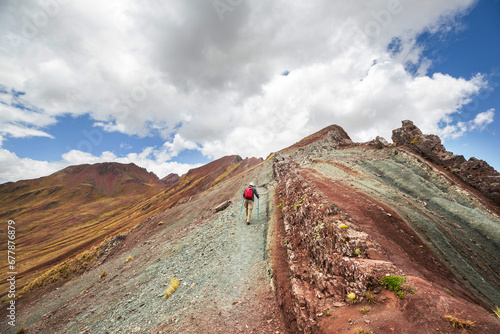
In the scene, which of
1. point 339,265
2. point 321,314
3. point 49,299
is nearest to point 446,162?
point 339,265

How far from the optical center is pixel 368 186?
19938mm

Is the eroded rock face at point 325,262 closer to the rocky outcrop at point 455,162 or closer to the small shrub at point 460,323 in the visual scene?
the small shrub at point 460,323

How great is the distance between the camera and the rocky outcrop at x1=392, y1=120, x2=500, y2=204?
2086 centimetres

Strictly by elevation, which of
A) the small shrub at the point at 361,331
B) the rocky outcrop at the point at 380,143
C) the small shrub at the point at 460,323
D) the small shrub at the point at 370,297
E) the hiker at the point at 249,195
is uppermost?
the rocky outcrop at the point at 380,143

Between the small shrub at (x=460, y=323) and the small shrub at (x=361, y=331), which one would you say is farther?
the small shrub at (x=361, y=331)

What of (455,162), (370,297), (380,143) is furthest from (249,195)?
(380,143)

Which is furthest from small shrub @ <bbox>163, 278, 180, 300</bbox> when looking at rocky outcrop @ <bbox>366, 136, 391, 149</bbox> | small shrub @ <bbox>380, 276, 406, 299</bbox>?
rocky outcrop @ <bbox>366, 136, 391, 149</bbox>

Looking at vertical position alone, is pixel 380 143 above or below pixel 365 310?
above

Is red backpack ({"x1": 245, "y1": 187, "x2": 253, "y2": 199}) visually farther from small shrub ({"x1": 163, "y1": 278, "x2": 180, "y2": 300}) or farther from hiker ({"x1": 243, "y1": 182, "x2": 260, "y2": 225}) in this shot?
small shrub ({"x1": 163, "y1": 278, "x2": 180, "y2": 300})

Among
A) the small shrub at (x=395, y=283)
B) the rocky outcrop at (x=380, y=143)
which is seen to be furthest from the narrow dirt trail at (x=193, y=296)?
the rocky outcrop at (x=380, y=143)

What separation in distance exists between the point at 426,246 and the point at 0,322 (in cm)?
4322

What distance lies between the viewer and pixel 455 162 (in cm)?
2477

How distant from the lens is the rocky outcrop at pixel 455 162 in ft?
68.4

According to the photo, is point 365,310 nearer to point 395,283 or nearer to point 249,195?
point 395,283
